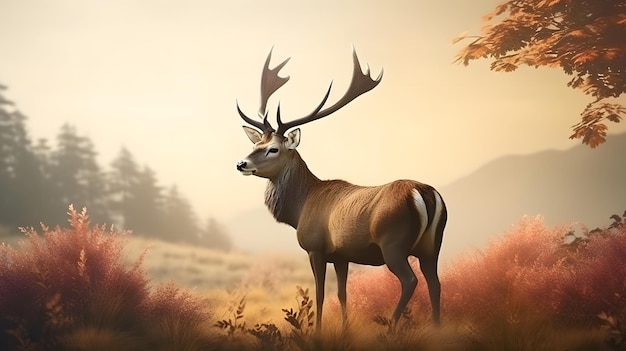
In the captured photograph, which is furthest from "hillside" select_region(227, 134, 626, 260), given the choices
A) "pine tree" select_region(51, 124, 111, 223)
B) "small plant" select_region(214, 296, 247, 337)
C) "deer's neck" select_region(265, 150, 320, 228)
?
"pine tree" select_region(51, 124, 111, 223)

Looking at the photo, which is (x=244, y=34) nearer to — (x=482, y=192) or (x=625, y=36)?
(x=482, y=192)

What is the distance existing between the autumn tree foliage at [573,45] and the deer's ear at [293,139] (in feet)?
3.72

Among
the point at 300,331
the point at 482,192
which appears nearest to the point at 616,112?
the point at 482,192

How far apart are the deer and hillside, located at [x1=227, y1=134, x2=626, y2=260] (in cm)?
64

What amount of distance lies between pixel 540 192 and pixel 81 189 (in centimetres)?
256

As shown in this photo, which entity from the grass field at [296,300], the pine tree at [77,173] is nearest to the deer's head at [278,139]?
the grass field at [296,300]

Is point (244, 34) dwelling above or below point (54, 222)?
above

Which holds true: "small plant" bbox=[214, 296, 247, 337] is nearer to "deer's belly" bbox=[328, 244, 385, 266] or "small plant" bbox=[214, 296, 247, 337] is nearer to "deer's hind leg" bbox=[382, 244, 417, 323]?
"deer's belly" bbox=[328, 244, 385, 266]

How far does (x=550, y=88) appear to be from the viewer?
3723mm

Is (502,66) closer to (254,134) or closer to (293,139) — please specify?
(293,139)

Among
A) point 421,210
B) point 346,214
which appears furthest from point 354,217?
point 421,210

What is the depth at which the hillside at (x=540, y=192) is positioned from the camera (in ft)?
11.9

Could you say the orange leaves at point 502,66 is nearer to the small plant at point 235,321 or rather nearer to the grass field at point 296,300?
the grass field at point 296,300

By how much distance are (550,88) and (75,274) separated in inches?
105
